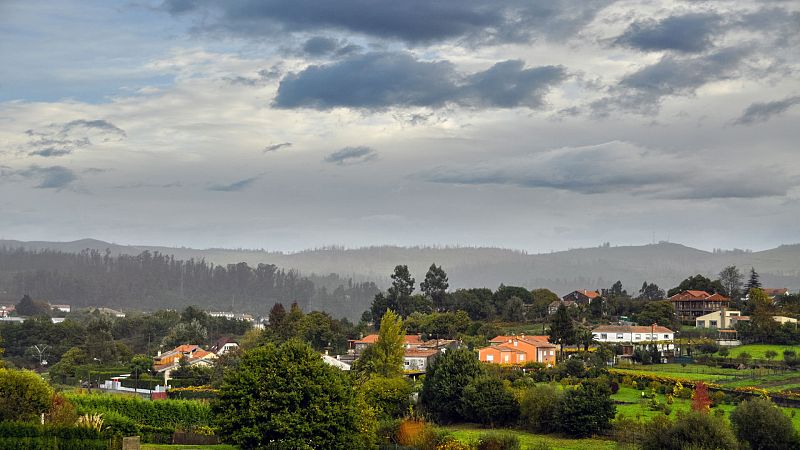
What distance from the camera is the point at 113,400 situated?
167 feet

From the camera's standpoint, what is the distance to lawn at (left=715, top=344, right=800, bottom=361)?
76.9 meters

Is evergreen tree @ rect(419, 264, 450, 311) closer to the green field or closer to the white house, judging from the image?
the white house

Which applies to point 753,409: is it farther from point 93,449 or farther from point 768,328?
point 768,328

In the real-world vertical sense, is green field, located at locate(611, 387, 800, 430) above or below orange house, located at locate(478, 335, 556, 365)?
below

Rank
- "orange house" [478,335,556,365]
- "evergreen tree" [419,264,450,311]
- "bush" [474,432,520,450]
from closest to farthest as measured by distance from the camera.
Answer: "bush" [474,432,520,450]
"orange house" [478,335,556,365]
"evergreen tree" [419,264,450,311]

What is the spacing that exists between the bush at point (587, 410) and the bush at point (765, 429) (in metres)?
9.08

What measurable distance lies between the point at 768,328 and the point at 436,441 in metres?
52.4

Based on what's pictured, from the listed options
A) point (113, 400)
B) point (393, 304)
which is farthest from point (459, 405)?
point (393, 304)

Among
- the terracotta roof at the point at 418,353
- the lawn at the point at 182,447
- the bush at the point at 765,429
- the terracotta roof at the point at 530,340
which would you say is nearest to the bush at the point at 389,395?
the lawn at the point at 182,447

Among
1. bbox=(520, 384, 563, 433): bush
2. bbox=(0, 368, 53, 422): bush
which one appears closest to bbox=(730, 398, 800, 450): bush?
bbox=(520, 384, 563, 433): bush

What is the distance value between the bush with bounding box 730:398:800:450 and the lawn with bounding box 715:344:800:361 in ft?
121

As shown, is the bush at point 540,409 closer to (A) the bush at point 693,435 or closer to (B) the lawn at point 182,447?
(A) the bush at point 693,435

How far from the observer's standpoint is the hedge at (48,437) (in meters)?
36.8

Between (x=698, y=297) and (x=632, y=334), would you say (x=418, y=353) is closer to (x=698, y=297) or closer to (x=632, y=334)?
(x=632, y=334)
